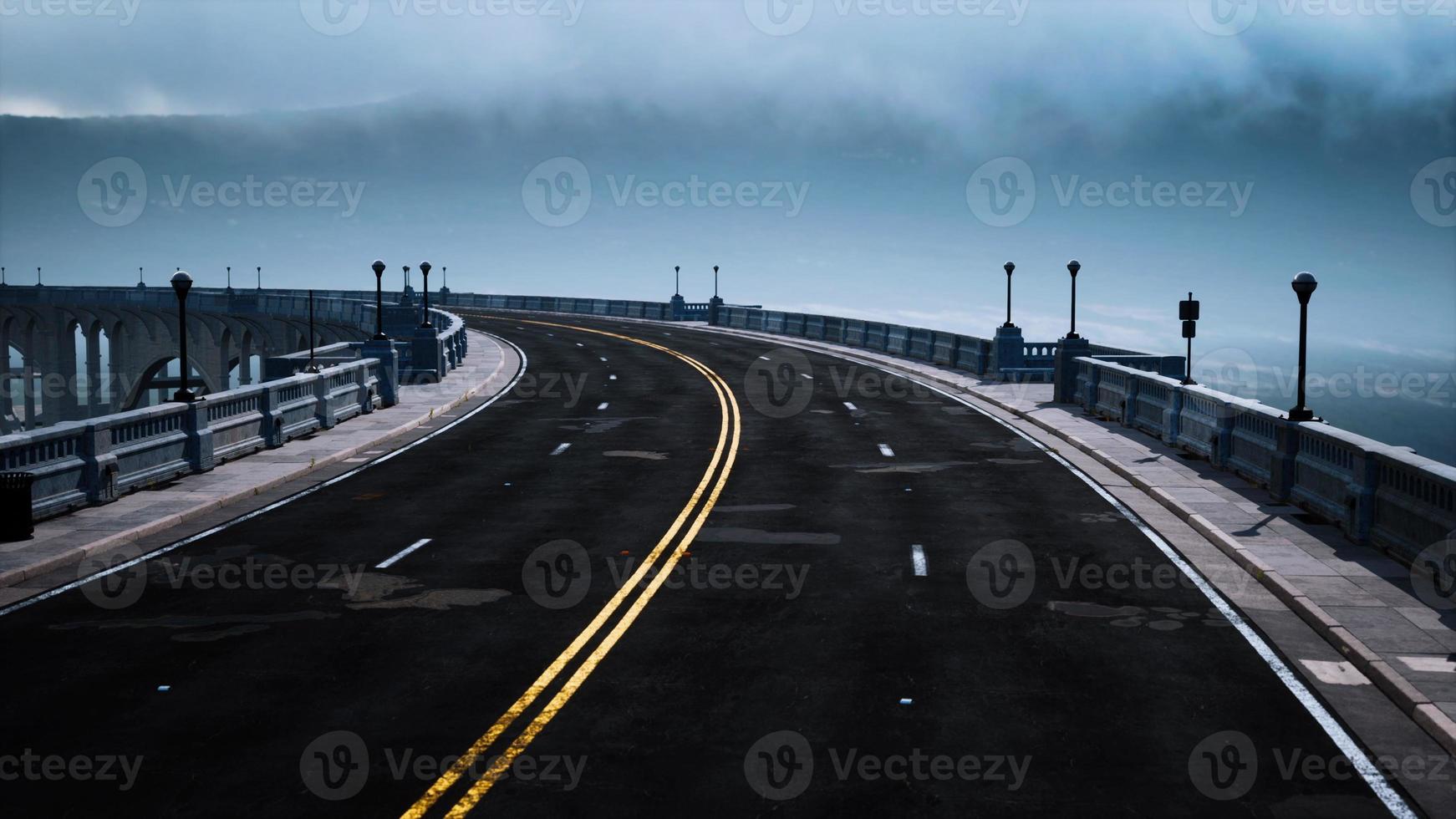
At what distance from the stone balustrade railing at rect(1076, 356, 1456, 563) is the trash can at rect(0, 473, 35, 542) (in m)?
17.3

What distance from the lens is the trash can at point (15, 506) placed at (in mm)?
16500

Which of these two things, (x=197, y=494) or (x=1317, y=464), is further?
(x=197, y=494)

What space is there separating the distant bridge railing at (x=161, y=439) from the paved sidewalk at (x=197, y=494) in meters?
0.25

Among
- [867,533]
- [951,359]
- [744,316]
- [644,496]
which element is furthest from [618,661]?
[744,316]

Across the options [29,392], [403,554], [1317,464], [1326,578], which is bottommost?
[29,392]

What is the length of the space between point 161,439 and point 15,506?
193 inches

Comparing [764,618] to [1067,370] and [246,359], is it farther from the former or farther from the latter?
[246,359]

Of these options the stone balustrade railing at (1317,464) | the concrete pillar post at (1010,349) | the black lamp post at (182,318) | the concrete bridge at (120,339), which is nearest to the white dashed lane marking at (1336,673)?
the stone balustrade railing at (1317,464)

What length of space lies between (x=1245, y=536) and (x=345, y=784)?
Answer: 41.2ft

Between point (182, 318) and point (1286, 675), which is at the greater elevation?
point (182, 318)

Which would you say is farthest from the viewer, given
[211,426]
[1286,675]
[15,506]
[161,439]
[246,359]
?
[246,359]

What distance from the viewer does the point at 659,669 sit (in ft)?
37.7

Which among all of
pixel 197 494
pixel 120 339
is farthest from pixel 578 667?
pixel 120 339

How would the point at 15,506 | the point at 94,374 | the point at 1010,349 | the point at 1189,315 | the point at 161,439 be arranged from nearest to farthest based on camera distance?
1. the point at 15,506
2. the point at 161,439
3. the point at 1189,315
4. the point at 1010,349
5. the point at 94,374
